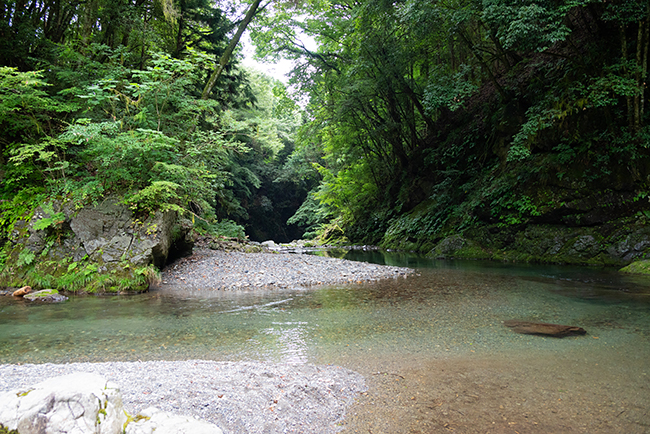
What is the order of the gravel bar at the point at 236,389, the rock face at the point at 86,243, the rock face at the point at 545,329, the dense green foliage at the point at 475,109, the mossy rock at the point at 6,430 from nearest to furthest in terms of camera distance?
the mossy rock at the point at 6,430 → the gravel bar at the point at 236,389 → the rock face at the point at 545,329 → the rock face at the point at 86,243 → the dense green foliage at the point at 475,109

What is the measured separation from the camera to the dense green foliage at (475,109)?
9.19 meters

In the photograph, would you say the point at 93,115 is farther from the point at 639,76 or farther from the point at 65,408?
the point at 639,76

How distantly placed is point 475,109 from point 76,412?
1797 cm

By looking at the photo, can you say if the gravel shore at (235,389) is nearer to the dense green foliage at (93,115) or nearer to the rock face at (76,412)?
the rock face at (76,412)

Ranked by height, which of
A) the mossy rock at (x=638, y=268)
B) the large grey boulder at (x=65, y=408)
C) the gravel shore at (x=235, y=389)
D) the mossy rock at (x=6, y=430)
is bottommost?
the gravel shore at (x=235, y=389)

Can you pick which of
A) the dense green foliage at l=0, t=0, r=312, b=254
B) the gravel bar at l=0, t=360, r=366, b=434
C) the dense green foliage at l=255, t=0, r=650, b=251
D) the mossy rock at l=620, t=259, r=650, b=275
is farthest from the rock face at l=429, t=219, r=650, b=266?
the gravel bar at l=0, t=360, r=366, b=434

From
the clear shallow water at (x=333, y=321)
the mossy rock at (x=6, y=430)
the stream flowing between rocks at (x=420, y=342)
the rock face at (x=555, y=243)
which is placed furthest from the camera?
the rock face at (x=555, y=243)

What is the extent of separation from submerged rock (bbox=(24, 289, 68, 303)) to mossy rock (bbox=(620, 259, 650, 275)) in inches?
457

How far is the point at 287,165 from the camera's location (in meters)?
31.7

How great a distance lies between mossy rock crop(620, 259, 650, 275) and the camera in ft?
25.7

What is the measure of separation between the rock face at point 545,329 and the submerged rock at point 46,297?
735 centimetres

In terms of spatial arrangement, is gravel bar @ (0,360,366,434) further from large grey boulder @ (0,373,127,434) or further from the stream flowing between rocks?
large grey boulder @ (0,373,127,434)

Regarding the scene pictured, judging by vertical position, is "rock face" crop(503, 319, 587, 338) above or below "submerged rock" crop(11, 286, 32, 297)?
above

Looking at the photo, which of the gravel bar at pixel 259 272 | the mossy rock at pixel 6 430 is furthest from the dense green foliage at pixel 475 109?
the mossy rock at pixel 6 430
